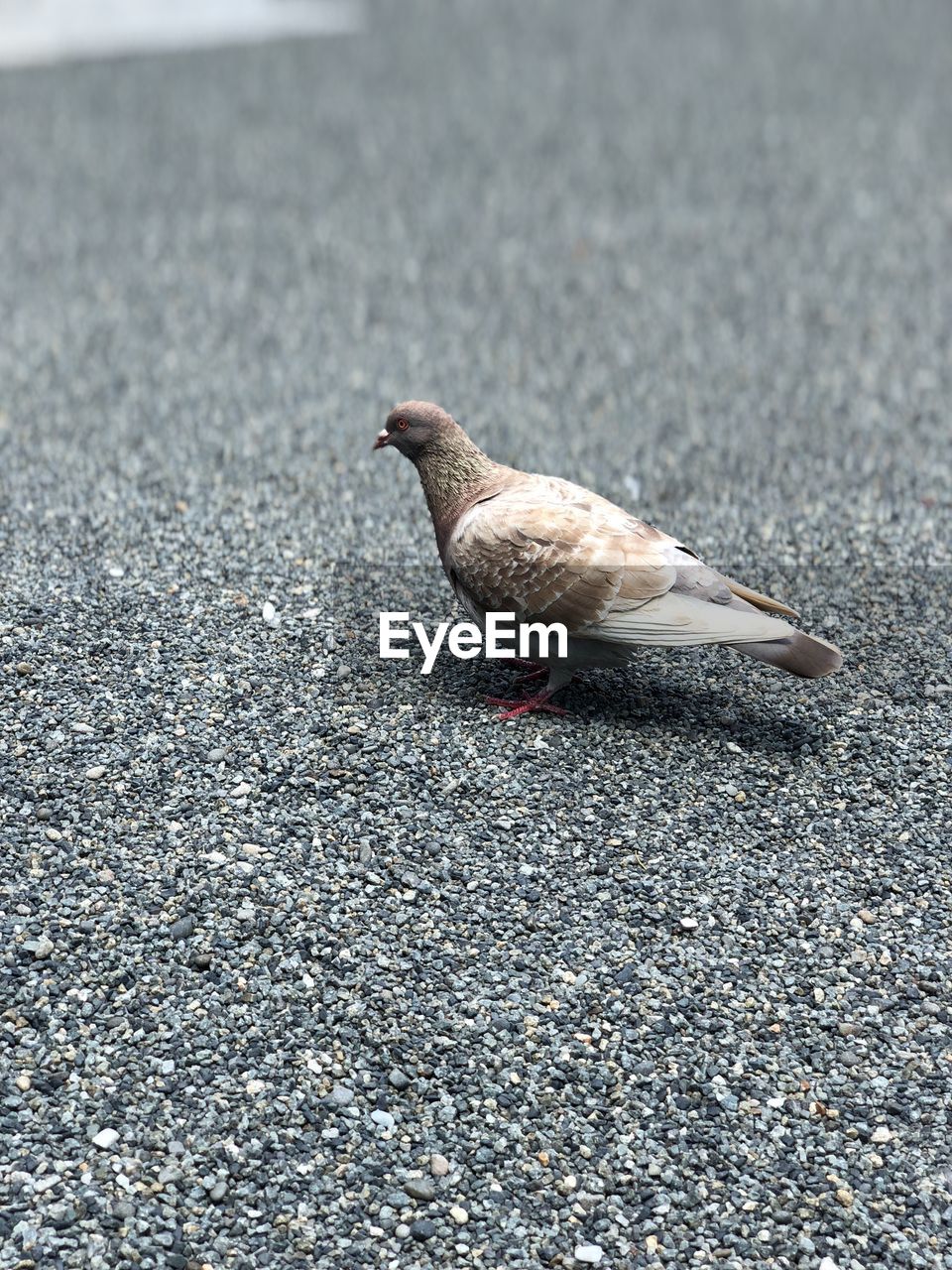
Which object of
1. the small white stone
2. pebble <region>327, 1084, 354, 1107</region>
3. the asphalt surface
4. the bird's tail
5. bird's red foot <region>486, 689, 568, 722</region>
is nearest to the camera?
the small white stone

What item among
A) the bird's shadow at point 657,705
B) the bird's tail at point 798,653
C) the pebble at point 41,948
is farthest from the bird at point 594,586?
the pebble at point 41,948

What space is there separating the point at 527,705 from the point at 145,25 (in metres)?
9.98

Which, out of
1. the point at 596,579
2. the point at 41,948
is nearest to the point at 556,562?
the point at 596,579

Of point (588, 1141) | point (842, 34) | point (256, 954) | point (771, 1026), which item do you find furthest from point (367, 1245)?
point (842, 34)

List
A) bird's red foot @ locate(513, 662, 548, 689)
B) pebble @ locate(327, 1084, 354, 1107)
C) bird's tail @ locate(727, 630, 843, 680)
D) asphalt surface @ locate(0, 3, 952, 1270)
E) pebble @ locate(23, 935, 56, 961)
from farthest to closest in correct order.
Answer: bird's red foot @ locate(513, 662, 548, 689), bird's tail @ locate(727, 630, 843, 680), pebble @ locate(23, 935, 56, 961), pebble @ locate(327, 1084, 354, 1107), asphalt surface @ locate(0, 3, 952, 1270)

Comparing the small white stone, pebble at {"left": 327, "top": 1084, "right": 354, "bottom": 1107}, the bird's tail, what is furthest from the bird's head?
the small white stone

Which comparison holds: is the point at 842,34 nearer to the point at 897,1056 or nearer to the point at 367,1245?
the point at 897,1056

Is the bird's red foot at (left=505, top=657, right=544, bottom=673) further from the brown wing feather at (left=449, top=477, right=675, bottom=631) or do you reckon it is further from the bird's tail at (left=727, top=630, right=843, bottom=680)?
the bird's tail at (left=727, top=630, right=843, bottom=680)

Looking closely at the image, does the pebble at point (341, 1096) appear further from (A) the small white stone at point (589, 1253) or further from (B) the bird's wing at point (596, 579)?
(B) the bird's wing at point (596, 579)

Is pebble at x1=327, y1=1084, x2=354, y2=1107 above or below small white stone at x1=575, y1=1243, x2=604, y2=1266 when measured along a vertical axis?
above

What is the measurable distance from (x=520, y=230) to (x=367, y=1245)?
20.5ft

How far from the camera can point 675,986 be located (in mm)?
3094

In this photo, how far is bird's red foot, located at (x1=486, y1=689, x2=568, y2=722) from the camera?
3.68 m

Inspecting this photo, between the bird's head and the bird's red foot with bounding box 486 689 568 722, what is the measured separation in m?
0.70
